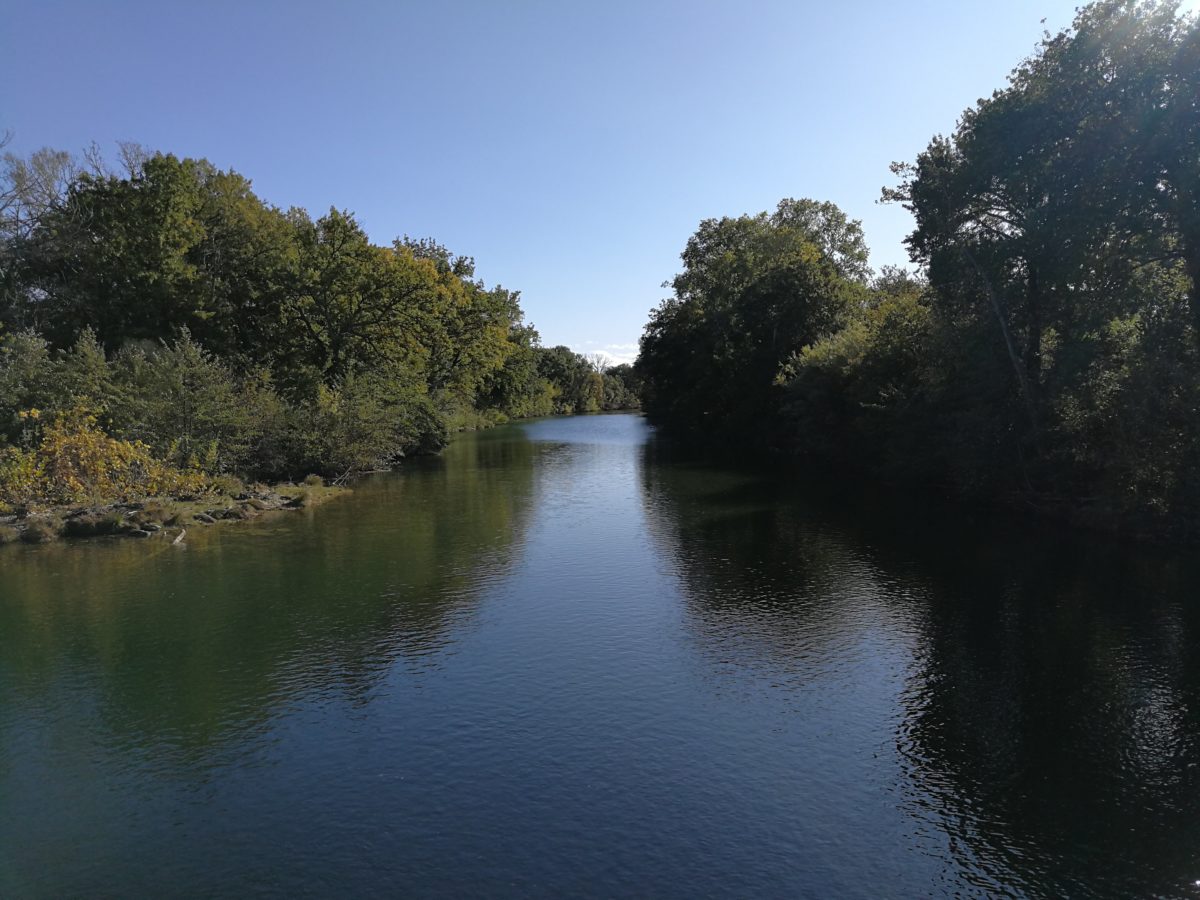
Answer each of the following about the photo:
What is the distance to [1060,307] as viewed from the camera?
25125 mm

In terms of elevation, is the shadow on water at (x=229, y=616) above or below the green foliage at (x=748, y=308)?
below

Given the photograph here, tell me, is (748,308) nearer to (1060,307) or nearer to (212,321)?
(1060,307)

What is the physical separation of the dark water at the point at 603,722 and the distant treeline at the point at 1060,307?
3.78 metres

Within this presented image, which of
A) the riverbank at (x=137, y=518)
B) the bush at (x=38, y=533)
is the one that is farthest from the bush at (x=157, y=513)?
the bush at (x=38, y=533)

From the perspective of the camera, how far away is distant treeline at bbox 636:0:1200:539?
20156 millimetres


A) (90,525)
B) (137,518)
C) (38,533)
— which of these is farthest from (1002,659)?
(38,533)

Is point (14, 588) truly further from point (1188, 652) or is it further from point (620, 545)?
point (1188, 652)

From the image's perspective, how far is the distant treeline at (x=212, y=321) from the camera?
29.0m

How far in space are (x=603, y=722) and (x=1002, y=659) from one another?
7434 mm

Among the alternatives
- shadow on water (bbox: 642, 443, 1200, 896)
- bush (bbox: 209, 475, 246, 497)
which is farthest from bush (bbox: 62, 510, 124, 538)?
shadow on water (bbox: 642, 443, 1200, 896)

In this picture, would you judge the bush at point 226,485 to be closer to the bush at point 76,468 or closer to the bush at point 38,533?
the bush at point 76,468

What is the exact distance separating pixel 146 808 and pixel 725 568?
46.6 ft

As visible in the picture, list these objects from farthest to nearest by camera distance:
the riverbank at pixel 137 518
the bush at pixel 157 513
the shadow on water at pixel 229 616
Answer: the bush at pixel 157 513, the riverbank at pixel 137 518, the shadow on water at pixel 229 616

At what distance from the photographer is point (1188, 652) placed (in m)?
13.6
